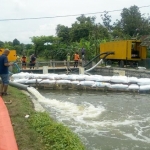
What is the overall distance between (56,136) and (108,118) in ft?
11.9

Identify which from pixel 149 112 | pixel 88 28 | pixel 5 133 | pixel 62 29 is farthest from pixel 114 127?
pixel 62 29

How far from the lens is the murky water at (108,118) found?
6000 mm

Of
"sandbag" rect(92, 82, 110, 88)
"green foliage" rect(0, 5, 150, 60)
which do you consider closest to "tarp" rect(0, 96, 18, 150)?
"sandbag" rect(92, 82, 110, 88)

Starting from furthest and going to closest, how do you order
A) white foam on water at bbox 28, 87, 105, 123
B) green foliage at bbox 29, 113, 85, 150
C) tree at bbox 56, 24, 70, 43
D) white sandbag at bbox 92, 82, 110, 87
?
tree at bbox 56, 24, 70, 43 < white sandbag at bbox 92, 82, 110, 87 < white foam on water at bbox 28, 87, 105, 123 < green foliage at bbox 29, 113, 85, 150

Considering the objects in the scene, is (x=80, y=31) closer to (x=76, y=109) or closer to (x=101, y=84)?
(x=101, y=84)

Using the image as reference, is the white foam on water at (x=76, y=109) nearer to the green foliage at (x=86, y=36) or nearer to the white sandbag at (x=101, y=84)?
the white sandbag at (x=101, y=84)

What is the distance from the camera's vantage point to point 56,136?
4.58m

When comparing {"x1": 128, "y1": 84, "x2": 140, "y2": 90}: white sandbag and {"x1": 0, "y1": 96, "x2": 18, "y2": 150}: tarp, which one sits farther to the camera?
{"x1": 128, "y1": 84, "x2": 140, "y2": 90}: white sandbag

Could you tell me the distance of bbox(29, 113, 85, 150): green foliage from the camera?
4254 millimetres

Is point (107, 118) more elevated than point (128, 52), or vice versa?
point (128, 52)

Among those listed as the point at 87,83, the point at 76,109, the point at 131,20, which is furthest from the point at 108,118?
the point at 131,20

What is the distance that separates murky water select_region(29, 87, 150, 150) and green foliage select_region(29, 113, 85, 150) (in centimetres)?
99

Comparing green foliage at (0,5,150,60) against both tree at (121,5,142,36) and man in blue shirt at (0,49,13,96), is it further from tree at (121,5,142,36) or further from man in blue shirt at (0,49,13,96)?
man in blue shirt at (0,49,13,96)

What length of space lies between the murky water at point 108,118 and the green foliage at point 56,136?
994 millimetres
